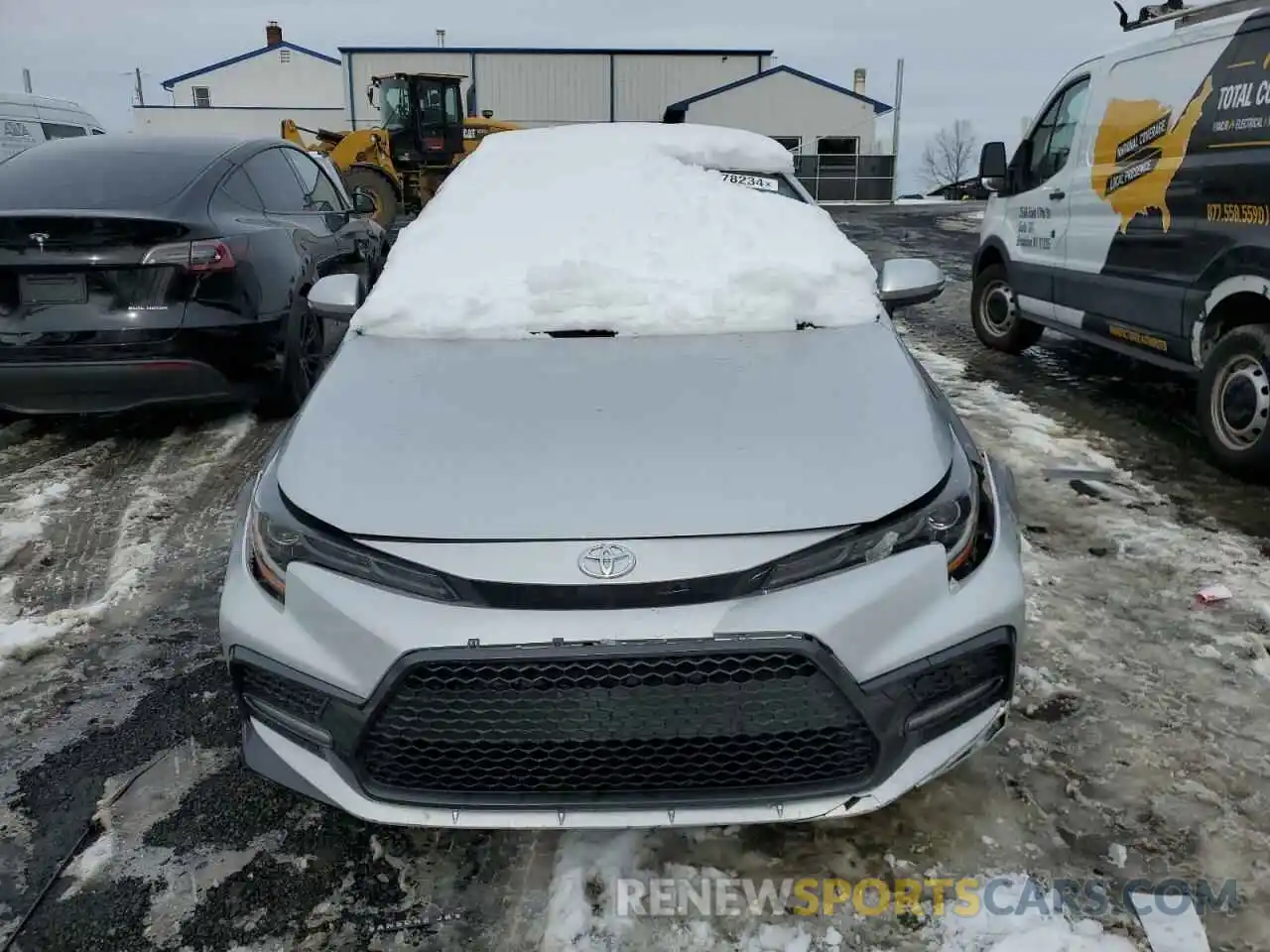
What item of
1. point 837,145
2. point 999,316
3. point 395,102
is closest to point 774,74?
point 837,145

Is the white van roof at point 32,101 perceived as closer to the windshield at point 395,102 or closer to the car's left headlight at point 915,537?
the windshield at point 395,102

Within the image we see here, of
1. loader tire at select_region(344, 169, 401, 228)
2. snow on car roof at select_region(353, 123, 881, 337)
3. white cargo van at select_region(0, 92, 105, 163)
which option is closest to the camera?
snow on car roof at select_region(353, 123, 881, 337)

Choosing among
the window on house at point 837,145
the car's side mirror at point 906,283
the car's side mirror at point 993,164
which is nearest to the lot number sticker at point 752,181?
the car's side mirror at point 906,283

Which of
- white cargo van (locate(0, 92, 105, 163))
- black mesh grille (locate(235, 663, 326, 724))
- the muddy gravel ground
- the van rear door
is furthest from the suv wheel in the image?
white cargo van (locate(0, 92, 105, 163))

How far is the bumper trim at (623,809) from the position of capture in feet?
6.25

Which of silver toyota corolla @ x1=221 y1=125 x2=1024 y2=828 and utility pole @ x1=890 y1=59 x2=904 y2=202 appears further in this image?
utility pole @ x1=890 y1=59 x2=904 y2=202

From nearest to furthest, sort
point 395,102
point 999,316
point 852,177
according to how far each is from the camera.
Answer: point 999,316
point 395,102
point 852,177

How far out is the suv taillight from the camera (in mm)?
4473

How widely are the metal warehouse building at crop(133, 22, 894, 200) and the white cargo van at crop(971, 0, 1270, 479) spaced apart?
89.6ft

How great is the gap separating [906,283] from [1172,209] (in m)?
2.51

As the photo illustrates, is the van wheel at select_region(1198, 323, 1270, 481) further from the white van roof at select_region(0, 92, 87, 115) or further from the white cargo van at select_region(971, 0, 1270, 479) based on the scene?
the white van roof at select_region(0, 92, 87, 115)

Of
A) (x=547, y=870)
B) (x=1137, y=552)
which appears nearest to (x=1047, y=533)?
(x=1137, y=552)

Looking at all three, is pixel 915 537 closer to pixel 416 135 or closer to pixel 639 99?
pixel 416 135

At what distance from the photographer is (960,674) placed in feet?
6.59
